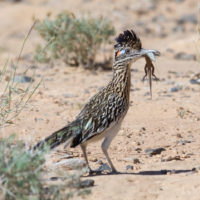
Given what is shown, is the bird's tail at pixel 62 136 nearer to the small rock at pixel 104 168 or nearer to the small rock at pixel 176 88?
the small rock at pixel 104 168

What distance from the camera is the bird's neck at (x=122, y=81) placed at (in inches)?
253

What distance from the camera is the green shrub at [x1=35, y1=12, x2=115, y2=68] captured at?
37.9 ft

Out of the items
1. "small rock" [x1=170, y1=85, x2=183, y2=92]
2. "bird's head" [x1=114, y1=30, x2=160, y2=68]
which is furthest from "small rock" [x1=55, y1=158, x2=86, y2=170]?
"small rock" [x1=170, y1=85, x2=183, y2=92]

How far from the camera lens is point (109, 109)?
6281 millimetres

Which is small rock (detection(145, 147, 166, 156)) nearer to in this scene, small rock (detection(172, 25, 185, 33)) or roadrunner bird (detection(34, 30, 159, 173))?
roadrunner bird (detection(34, 30, 159, 173))

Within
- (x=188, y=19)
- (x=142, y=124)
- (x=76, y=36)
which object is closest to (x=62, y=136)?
(x=142, y=124)

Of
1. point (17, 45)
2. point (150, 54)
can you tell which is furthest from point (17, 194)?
point (17, 45)

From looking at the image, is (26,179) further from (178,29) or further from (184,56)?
(178,29)

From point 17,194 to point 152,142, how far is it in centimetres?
337

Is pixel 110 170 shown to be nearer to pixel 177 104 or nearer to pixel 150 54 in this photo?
pixel 150 54

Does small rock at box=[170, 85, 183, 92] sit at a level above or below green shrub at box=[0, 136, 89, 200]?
above

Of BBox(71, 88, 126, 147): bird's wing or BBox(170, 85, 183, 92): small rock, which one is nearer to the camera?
BBox(71, 88, 126, 147): bird's wing

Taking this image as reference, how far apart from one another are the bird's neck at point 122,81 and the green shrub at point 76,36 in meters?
4.98

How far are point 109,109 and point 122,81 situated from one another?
37 cm
